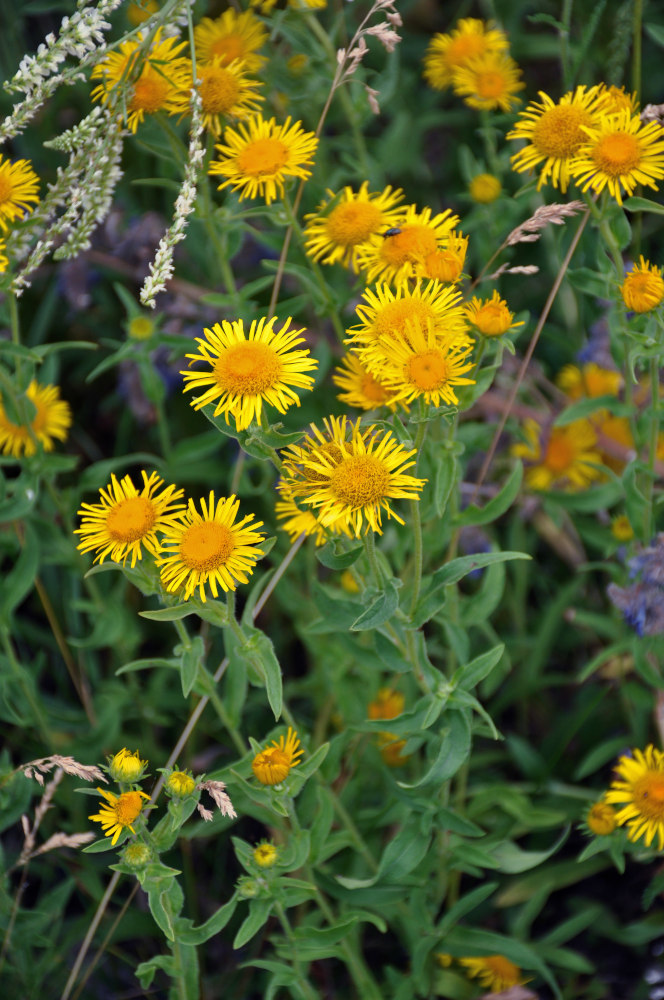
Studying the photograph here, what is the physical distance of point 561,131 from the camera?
6.41 ft

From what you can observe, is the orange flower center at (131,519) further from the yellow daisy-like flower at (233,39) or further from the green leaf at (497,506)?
the yellow daisy-like flower at (233,39)

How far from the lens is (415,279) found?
1870mm

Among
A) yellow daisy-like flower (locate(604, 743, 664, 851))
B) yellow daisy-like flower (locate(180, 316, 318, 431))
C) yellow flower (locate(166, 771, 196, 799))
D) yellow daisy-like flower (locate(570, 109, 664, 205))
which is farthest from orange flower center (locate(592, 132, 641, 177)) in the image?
yellow flower (locate(166, 771, 196, 799))

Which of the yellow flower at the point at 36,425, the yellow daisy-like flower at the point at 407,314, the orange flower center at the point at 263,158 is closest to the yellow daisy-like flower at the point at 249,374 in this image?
the yellow daisy-like flower at the point at 407,314

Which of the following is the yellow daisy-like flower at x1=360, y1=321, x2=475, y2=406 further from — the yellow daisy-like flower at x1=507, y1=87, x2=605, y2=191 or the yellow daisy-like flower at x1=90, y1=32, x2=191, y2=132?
the yellow daisy-like flower at x1=90, y1=32, x2=191, y2=132

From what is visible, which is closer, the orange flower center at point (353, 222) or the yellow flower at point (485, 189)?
the orange flower center at point (353, 222)

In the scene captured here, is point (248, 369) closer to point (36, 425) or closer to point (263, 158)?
point (263, 158)

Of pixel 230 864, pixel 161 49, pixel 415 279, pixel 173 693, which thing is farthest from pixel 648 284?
pixel 230 864

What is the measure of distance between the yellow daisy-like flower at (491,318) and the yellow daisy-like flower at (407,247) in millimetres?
139

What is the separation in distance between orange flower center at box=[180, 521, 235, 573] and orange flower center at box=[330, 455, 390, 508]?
20cm

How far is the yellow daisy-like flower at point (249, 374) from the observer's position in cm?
155

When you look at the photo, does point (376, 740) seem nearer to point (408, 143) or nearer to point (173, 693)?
point (173, 693)

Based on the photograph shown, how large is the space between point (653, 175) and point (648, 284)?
0.86 ft

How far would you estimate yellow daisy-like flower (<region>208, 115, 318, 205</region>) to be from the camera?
2.01m
